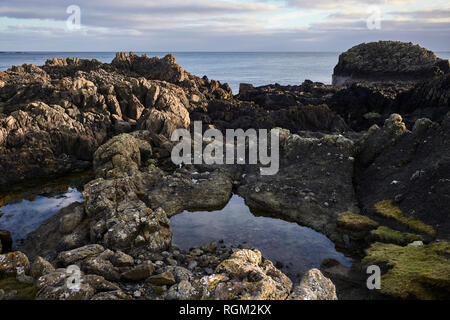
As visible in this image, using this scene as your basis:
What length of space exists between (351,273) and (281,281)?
545 centimetres

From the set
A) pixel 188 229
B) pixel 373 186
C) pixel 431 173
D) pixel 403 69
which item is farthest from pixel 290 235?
pixel 403 69

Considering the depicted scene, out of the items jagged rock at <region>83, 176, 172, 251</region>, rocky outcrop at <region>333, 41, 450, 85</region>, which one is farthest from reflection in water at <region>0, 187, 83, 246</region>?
rocky outcrop at <region>333, 41, 450, 85</region>

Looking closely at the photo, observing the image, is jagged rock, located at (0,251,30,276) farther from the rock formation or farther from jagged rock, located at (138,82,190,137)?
jagged rock, located at (138,82,190,137)

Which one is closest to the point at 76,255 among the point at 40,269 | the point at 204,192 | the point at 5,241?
the point at 40,269

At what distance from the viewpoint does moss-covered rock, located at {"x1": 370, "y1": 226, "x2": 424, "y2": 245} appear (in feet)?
52.3

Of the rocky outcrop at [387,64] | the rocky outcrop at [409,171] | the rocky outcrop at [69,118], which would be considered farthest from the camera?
the rocky outcrop at [387,64]

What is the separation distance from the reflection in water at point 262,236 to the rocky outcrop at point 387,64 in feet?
271

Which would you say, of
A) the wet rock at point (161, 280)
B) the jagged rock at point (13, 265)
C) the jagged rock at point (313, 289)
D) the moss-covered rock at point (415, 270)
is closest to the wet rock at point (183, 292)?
the wet rock at point (161, 280)

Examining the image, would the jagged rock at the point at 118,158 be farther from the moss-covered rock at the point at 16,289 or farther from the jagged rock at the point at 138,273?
the moss-covered rock at the point at 16,289

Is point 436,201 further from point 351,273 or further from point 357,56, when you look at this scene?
point 357,56

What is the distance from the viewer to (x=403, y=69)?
300ft

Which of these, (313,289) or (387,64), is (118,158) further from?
(387,64)

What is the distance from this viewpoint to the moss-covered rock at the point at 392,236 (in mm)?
15930
